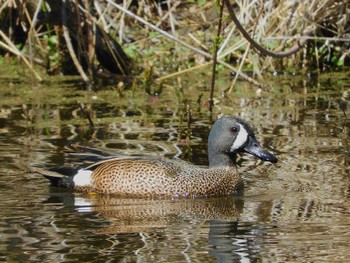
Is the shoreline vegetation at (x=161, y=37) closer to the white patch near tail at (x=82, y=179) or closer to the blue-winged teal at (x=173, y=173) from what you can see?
the blue-winged teal at (x=173, y=173)

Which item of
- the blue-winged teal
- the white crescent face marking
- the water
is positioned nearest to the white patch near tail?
the blue-winged teal

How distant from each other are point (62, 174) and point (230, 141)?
3.94 ft

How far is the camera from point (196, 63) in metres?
12.5

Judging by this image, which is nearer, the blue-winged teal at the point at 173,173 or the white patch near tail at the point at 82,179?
the blue-winged teal at the point at 173,173

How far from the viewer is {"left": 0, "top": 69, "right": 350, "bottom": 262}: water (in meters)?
5.69

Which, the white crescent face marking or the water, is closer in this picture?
the water

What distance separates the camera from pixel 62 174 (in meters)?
7.40

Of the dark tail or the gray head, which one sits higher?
the gray head

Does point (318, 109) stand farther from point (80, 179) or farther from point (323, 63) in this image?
point (80, 179)

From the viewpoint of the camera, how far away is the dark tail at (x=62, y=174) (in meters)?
7.39

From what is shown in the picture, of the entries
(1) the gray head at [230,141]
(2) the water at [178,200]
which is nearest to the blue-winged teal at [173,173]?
(1) the gray head at [230,141]

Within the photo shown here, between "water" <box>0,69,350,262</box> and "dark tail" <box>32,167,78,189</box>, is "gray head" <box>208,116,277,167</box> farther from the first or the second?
"dark tail" <box>32,167,78,189</box>

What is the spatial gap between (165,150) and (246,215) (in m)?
1.92

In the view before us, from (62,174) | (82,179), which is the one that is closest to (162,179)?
(82,179)
